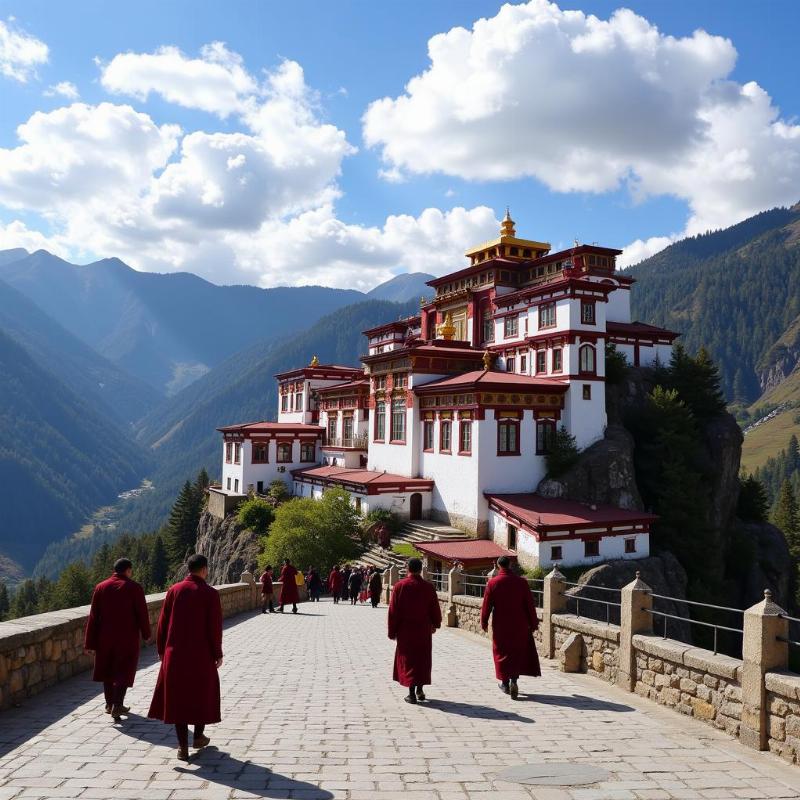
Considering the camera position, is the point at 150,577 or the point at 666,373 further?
the point at 150,577

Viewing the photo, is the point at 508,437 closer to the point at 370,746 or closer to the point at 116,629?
the point at 116,629

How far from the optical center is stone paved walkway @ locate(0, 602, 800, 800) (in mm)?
5977

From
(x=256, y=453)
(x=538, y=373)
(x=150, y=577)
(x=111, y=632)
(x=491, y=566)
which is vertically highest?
(x=538, y=373)

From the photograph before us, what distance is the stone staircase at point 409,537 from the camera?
34469mm

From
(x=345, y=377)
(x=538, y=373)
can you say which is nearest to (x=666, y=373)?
(x=538, y=373)

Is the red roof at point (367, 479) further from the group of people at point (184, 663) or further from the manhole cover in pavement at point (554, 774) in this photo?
the manhole cover in pavement at point (554, 774)

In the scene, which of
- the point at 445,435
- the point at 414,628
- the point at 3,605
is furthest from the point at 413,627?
the point at 3,605

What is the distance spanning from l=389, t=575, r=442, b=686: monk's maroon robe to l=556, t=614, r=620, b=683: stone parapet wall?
3.42 meters

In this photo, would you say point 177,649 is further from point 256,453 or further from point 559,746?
point 256,453

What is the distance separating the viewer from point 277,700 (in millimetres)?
9297

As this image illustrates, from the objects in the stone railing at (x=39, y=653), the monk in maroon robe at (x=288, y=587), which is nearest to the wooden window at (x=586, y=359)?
the monk in maroon robe at (x=288, y=587)

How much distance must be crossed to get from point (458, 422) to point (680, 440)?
13.5 meters

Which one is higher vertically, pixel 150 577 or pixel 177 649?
pixel 177 649

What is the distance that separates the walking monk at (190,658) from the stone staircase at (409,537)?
87.1 feet
